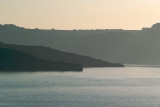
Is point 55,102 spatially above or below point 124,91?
below

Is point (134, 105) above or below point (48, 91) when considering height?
below

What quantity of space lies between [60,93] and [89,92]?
722 cm

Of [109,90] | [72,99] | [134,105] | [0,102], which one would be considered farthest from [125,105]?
[109,90]

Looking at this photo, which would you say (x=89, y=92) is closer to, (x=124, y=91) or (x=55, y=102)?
(x=124, y=91)

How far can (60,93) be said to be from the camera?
129750mm

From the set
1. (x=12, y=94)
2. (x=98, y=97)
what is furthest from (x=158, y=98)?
(x=12, y=94)

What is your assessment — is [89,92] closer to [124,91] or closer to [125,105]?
[124,91]

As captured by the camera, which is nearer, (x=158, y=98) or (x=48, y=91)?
(x=158, y=98)

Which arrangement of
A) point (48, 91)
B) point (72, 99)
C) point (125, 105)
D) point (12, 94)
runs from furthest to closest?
point (48, 91) < point (12, 94) < point (72, 99) < point (125, 105)

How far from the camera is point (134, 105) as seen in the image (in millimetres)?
108438

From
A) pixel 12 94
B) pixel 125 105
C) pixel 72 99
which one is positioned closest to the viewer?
pixel 125 105

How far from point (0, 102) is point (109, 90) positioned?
126 ft

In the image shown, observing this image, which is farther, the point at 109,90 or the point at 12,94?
the point at 109,90

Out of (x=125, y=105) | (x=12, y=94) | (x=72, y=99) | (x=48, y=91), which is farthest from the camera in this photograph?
(x=48, y=91)
